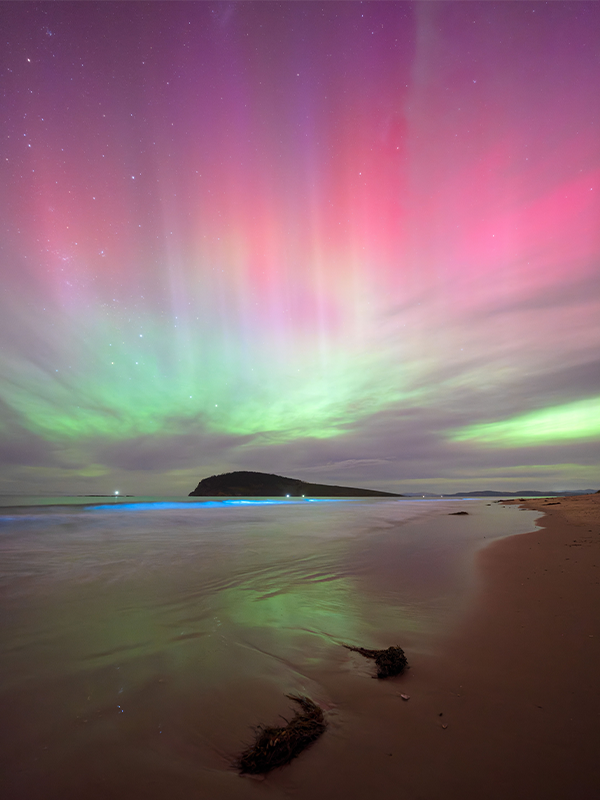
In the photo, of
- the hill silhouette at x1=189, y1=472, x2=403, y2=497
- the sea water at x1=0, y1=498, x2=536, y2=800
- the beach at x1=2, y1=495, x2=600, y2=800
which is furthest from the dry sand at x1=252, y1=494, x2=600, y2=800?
the hill silhouette at x1=189, y1=472, x2=403, y2=497

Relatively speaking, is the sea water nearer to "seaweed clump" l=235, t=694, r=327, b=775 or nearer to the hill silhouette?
"seaweed clump" l=235, t=694, r=327, b=775

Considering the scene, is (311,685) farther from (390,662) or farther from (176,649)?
(176,649)

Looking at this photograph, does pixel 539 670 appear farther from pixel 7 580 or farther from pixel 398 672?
pixel 7 580

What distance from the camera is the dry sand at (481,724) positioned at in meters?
2.21

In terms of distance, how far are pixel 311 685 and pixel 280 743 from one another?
36.9 inches

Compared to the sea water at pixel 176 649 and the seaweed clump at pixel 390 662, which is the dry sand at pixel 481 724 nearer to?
the seaweed clump at pixel 390 662

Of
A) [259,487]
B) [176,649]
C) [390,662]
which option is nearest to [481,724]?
[390,662]

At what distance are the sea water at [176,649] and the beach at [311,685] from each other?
0.02 meters

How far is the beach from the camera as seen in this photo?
2301 mm

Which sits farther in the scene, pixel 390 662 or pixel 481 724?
pixel 390 662

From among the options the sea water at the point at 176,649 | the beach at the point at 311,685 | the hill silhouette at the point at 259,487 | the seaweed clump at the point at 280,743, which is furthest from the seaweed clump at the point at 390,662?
the hill silhouette at the point at 259,487

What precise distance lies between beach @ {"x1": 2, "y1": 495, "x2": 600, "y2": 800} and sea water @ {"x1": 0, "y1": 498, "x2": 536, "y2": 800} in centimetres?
2

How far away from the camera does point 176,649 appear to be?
4238 mm

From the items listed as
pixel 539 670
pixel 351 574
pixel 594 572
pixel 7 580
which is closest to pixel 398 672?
pixel 539 670
